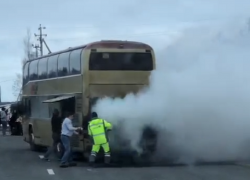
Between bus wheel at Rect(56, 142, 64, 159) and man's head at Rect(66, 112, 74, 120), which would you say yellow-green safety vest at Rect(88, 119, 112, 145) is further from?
bus wheel at Rect(56, 142, 64, 159)

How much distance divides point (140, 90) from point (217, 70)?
249 cm

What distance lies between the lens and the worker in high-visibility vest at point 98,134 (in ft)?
61.7

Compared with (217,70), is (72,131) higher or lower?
lower

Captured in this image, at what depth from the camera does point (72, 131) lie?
19.6 metres

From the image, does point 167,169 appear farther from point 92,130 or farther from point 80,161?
point 80,161

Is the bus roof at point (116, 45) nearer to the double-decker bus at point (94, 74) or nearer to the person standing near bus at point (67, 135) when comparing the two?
the double-decker bus at point (94, 74)

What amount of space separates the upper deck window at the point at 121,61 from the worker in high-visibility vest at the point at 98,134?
2124 mm

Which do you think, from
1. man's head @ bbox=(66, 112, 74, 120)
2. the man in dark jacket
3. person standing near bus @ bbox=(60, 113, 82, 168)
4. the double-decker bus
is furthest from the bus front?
the man in dark jacket

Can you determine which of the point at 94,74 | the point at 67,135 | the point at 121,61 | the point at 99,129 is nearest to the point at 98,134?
the point at 99,129

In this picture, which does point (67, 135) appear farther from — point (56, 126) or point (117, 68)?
point (117, 68)

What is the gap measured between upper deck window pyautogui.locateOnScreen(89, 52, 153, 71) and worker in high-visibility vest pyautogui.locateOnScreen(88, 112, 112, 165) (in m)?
2.12

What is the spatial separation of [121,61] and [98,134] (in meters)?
3.05

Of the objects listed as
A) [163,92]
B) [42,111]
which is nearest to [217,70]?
[163,92]

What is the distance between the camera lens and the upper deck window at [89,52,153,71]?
20453mm
